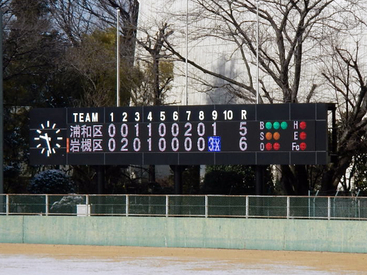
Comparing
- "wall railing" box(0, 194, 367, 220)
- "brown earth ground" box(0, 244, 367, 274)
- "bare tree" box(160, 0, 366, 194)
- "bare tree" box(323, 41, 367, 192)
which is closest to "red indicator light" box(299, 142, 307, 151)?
"wall railing" box(0, 194, 367, 220)

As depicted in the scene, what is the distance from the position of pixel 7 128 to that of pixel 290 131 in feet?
69.6

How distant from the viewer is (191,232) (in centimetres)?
2453

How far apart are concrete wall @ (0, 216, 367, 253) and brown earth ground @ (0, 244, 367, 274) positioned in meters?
0.34

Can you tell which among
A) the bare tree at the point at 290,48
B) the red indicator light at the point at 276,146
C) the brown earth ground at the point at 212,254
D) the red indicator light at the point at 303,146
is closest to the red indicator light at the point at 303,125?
the red indicator light at the point at 303,146

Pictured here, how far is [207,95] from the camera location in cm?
4009

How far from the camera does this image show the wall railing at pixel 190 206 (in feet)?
76.4

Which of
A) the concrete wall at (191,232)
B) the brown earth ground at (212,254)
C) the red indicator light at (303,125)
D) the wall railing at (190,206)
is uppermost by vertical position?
the red indicator light at (303,125)

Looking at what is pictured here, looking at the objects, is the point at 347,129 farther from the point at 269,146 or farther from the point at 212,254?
the point at 212,254

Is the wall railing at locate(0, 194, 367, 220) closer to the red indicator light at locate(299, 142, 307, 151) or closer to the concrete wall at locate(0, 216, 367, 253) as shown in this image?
the concrete wall at locate(0, 216, 367, 253)

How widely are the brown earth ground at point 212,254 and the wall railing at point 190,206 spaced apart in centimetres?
105

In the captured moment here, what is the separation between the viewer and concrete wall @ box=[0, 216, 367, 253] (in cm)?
2320

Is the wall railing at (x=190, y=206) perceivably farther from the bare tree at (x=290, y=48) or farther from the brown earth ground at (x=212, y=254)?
the bare tree at (x=290, y=48)

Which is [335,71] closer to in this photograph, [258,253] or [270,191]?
[270,191]

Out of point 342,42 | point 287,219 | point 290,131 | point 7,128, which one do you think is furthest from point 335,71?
point 7,128
